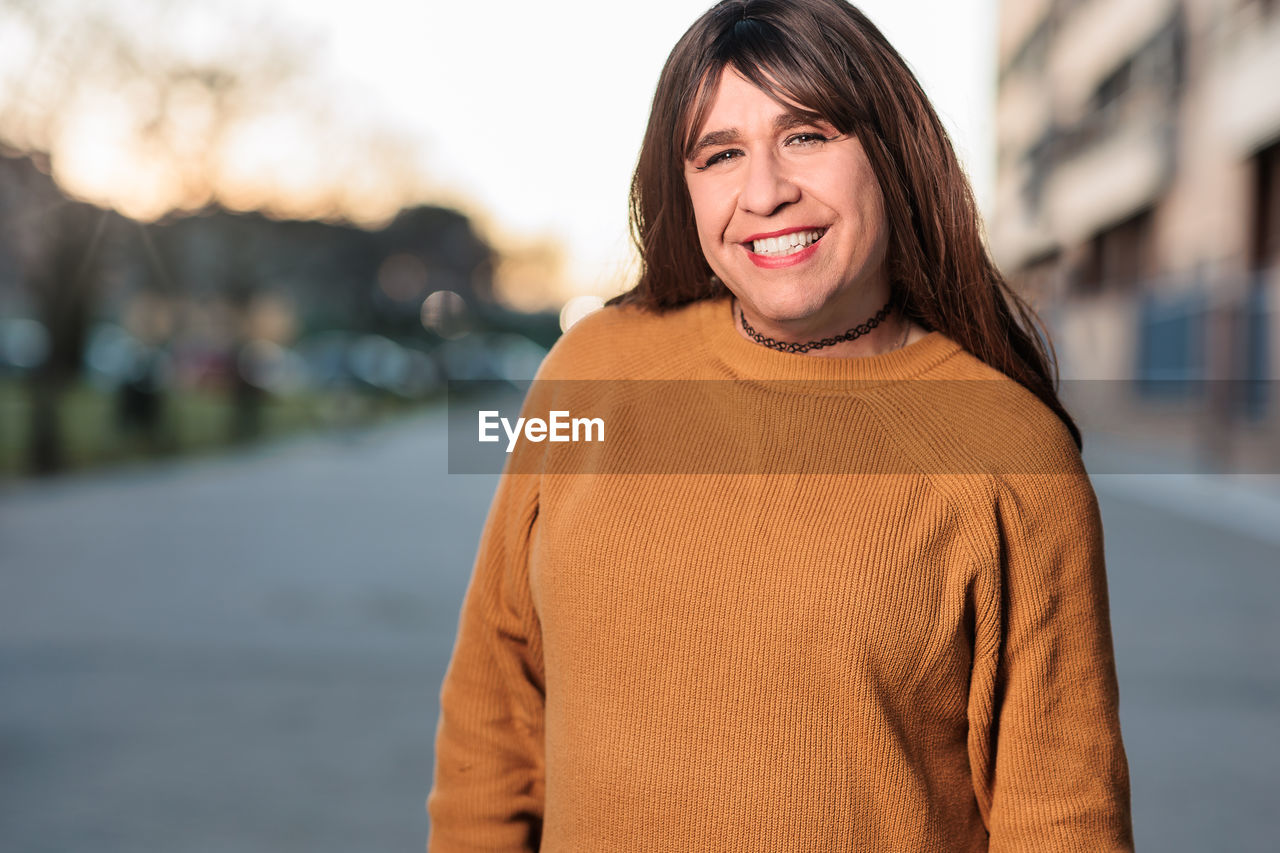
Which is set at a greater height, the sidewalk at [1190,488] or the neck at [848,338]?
the neck at [848,338]

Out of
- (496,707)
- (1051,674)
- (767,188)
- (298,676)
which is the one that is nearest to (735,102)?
(767,188)

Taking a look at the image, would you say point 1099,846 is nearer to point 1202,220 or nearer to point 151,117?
point 151,117

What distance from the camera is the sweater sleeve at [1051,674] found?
1.65 m

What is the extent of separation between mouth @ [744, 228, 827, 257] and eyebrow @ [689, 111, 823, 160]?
→ 145mm

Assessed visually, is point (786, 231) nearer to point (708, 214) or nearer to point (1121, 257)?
point (708, 214)

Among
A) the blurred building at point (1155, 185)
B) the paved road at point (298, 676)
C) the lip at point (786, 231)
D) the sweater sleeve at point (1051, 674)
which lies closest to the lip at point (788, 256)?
the lip at point (786, 231)

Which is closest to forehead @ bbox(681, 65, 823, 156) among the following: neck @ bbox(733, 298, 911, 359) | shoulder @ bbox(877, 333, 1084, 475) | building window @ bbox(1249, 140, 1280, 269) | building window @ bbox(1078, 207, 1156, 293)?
neck @ bbox(733, 298, 911, 359)

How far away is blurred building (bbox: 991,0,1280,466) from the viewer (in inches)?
609

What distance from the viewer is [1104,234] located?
29016mm

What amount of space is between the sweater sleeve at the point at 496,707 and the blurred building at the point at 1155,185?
12.5 m

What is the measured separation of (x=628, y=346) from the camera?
2049 millimetres

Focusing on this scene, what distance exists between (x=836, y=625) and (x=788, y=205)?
0.58m

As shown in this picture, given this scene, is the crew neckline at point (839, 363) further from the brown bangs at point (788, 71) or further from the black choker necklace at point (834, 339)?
the brown bangs at point (788, 71)

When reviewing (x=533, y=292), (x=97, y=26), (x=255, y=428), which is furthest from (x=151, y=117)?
(x=533, y=292)
